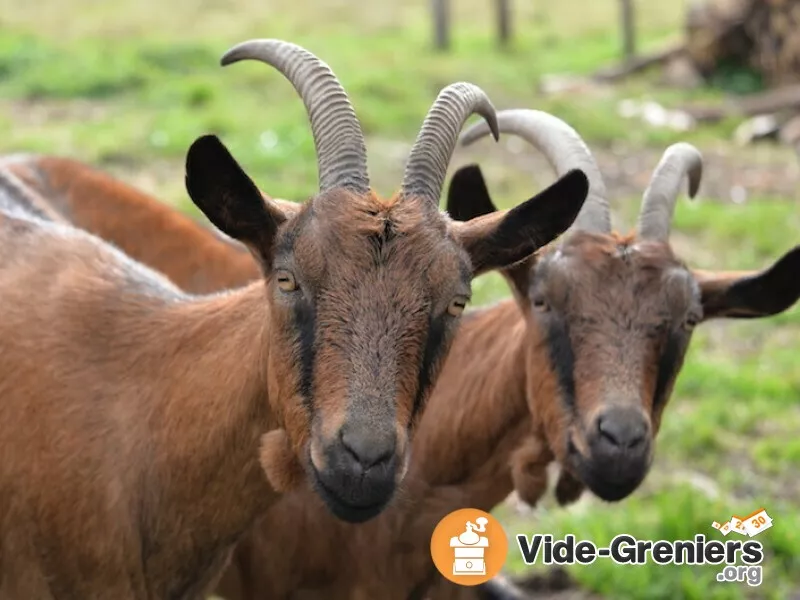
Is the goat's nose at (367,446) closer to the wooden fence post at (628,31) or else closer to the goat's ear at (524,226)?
the goat's ear at (524,226)

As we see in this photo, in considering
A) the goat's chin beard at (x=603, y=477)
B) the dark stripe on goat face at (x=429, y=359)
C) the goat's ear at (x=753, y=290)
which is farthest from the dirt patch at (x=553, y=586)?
the dark stripe on goat face at (x=429, y=359)

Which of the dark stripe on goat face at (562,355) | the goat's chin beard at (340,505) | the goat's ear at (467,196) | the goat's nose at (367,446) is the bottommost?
the dark stripe on goat face at (562,355)

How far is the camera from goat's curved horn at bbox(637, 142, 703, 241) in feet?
15.2

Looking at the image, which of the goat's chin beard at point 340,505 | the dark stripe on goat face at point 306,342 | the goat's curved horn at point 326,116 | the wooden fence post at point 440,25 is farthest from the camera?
the wooden fence post at point 440,25

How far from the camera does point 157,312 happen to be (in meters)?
4.04

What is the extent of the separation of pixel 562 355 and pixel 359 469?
4.83ft

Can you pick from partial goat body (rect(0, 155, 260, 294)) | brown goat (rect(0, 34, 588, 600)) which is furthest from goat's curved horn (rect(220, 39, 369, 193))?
partial goat body (rect(0, 155, 260, 294))

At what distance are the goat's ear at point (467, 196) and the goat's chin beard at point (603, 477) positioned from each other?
3.43 ft

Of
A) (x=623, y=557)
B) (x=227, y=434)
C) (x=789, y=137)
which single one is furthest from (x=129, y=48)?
(x=227, y=434)

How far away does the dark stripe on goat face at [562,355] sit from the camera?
4.31m

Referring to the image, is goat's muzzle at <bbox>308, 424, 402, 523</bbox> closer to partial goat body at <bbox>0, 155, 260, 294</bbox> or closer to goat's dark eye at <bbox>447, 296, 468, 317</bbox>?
goat's dark eye at <bbox>447, 296, 468, 317</bbox>

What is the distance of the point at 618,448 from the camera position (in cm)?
409

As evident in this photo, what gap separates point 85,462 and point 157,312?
0.59 m

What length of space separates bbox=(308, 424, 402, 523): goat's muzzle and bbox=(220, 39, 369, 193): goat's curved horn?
31.0 inches
